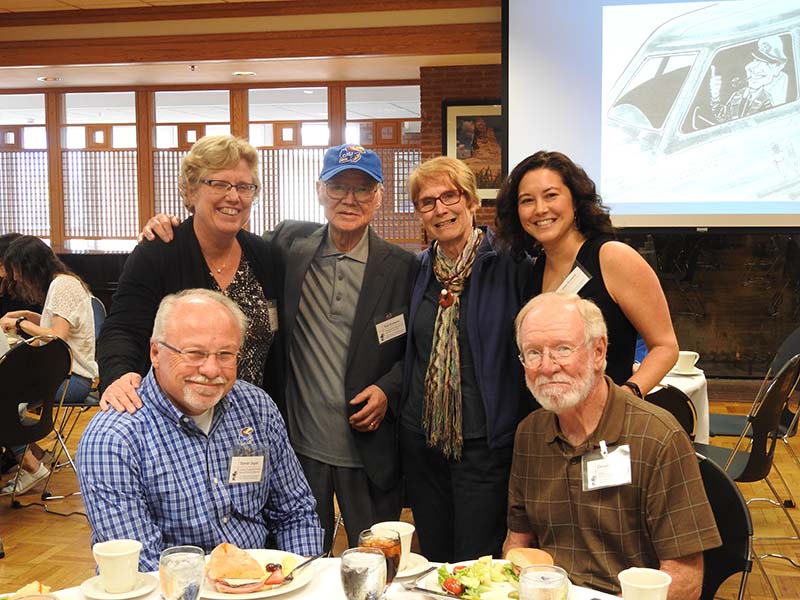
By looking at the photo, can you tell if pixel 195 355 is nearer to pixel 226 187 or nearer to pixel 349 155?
pixel 226 187

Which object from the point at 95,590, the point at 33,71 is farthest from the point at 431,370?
the point at 33,71

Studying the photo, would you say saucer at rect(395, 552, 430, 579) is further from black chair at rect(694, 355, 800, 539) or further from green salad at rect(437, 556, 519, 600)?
black chair at rect(694, 355, 800, 539)

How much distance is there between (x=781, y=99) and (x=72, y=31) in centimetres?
644

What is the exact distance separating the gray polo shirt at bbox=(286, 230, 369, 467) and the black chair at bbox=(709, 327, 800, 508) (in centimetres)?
247

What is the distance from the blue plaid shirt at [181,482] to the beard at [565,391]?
0.67 metres

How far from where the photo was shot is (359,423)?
8.59 ft

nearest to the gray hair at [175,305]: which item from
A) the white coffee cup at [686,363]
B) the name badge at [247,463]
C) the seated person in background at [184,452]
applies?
the seated person in background at [184,452]

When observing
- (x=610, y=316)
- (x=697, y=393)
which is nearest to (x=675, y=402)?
(x=697, y=393)

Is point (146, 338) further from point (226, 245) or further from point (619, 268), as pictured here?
point (619, 268)

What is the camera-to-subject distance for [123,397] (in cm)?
198

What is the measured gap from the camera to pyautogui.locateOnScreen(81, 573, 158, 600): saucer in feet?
4.90

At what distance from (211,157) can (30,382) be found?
2.34 m

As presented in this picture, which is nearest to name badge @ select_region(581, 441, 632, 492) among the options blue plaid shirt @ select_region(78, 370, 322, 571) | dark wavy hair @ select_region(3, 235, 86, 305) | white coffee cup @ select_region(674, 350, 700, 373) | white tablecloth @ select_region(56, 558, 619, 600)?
white tablecloth @ select_region(56, 558, 619, 600)

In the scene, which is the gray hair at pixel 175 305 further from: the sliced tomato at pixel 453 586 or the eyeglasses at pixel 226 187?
the sliced tomato at pixel 453 586
